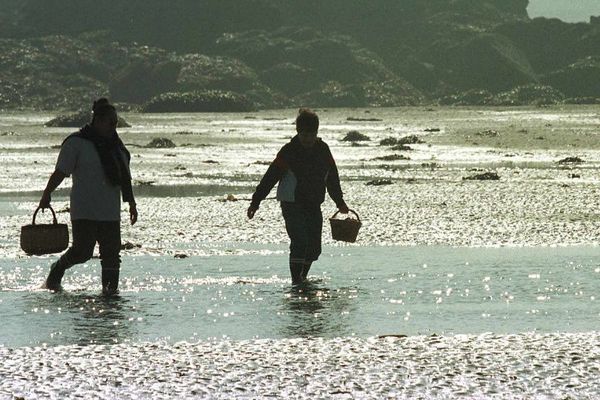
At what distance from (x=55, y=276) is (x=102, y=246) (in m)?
0.52

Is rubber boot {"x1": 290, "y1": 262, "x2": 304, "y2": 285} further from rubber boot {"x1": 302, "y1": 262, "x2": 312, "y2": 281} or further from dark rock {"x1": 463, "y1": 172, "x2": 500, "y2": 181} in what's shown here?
dark rock {"x1": 463, "y1": 172, "x2": 500, "y2": 181}

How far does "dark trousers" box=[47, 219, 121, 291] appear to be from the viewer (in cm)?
1155

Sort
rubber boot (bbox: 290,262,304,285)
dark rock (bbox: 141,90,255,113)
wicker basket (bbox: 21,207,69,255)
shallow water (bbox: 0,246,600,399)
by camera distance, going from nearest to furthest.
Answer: shallow water (bbox: 0,246,600,399), wicker basket (bbox: 21,207,69,255), rubber boot (bbox: 290,262,304,285), dark rock (bbox: 141,90,255,113)

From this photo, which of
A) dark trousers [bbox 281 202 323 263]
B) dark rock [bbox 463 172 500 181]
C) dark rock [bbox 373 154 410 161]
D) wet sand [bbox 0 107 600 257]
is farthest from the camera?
dark rock [bbox 373 154 410 161]

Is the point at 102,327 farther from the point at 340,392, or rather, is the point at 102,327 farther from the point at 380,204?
the point at 380,204

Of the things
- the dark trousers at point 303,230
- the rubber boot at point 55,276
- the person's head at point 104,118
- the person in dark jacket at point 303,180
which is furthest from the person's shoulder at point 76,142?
the dark trousers at point 303,230

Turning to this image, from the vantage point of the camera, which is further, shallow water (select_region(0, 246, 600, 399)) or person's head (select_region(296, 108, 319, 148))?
person's head (select_region(296, 108, 319, 148))

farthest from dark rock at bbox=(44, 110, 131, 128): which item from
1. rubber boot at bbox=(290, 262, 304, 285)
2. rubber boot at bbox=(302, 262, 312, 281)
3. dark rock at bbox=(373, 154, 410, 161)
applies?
rubber boot at bbox=(290, 262, 304, 285)

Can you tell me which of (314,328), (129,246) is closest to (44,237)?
(129,246)

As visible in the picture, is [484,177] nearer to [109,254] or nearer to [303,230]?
[303,230]

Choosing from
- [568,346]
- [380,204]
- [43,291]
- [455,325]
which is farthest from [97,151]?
[380,204]

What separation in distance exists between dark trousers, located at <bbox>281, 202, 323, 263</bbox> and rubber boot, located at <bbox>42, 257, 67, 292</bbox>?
201 cm

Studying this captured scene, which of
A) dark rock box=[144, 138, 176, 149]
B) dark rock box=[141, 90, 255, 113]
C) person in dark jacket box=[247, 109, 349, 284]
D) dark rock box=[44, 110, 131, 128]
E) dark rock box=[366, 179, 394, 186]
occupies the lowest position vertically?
dark rock box=[141, 90, 255, 113]

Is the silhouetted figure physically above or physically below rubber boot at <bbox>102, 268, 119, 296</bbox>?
above
